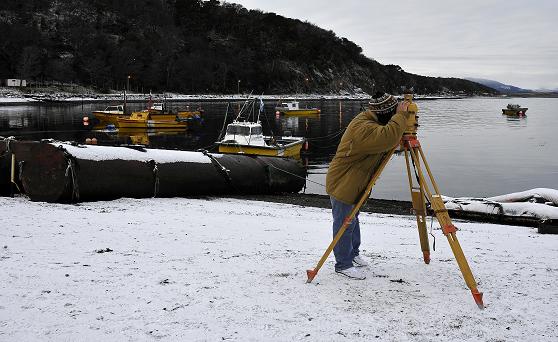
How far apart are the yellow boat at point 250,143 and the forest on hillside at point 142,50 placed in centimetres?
9030

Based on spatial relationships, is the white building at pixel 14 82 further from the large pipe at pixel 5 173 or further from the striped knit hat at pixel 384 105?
the striped knit hat at pixel 384 105

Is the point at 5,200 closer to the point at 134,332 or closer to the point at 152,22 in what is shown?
the point at 134,332

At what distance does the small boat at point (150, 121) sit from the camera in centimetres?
4838

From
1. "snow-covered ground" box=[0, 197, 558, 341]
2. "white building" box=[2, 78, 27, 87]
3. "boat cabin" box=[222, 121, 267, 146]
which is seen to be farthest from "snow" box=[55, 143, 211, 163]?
"white building" box=[2, 78, 27, 87]

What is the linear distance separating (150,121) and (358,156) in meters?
46.5

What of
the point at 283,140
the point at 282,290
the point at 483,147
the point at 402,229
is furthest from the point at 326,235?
the point at 483,147

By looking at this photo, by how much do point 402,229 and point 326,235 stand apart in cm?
179

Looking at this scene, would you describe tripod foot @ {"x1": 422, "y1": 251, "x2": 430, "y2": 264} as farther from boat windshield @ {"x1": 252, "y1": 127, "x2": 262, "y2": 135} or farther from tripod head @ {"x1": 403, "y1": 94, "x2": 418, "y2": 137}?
boat windshield @ {"x1": 252, "y1": 127, "x2": 262, "y2": 135}

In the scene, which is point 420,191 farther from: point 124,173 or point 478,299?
point 124,173

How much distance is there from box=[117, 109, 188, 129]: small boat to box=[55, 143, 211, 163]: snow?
123 feet

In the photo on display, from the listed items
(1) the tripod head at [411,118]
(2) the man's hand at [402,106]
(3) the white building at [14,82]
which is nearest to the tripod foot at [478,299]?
(1) the tripod head at [411,118]

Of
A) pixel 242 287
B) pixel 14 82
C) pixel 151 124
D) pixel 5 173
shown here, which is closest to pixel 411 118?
pixel 242 287

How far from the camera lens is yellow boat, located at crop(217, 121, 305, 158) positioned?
28688 millimetres

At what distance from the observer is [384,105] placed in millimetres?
4910
